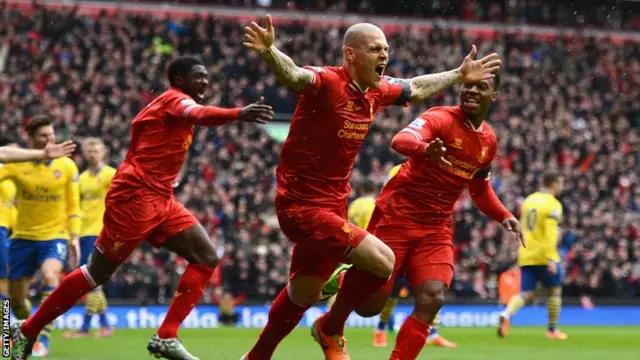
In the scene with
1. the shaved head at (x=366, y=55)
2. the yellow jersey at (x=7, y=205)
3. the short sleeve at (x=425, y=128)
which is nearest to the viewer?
the shaved head at (x=366, y=55)

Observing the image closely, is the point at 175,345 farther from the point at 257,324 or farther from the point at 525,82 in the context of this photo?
the point at 525,82

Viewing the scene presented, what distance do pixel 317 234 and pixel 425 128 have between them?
1.44 meters

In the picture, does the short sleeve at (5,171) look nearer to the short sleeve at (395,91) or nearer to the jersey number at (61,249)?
the jersey number at (61,249)

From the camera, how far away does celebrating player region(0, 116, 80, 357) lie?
11836 mm

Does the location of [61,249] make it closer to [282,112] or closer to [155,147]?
[155,147]

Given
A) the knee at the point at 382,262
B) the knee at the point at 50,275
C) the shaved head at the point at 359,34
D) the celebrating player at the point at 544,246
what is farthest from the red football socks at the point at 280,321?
the celebrating player at the point at 544,246

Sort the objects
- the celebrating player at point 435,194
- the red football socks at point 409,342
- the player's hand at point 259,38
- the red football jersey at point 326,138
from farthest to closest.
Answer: the celebrating player at point 435,194 < the red football socks at point 409,342 < the red football jersey at point 326,138 < the player's hand at point 259,38

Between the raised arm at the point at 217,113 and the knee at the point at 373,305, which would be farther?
Answer: the knee at the point at 373,305

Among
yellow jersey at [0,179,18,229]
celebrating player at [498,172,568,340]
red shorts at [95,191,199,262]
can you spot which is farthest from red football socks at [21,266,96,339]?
celebrating player at [498,172,568,340]

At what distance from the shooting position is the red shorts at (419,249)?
348 inches

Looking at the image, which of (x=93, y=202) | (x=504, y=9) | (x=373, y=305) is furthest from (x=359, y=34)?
(x=504, y=9)

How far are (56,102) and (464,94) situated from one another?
18751mm

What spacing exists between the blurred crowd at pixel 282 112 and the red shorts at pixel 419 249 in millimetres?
13142

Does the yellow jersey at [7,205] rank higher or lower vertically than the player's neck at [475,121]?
lower
